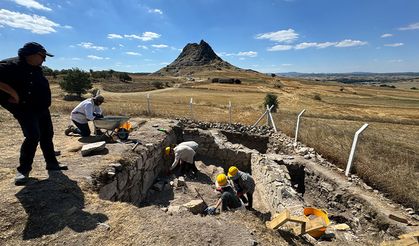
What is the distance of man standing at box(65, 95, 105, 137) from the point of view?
7.80 meters

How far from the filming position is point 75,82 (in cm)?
3028

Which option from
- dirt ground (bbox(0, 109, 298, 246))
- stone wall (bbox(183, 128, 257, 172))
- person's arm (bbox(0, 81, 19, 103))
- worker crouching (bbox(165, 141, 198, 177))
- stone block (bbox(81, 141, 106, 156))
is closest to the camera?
dirt ground (bbox(0, 109, 298, 246))

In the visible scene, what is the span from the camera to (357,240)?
5.72 metres

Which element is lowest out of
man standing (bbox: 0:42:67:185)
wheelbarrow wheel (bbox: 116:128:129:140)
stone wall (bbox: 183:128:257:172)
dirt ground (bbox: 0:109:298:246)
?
stone wall (bbox: 183:128:257:172)

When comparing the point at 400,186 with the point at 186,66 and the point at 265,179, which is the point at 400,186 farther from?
the point at 186,66

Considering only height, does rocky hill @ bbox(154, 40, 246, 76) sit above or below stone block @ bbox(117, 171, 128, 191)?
above

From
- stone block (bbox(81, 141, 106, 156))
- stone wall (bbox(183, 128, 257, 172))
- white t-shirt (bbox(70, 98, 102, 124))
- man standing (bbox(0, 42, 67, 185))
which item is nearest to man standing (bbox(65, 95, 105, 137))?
white t-shirt (bbox(70, 98, 102, 124))

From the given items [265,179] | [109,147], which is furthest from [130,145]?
[265,179]

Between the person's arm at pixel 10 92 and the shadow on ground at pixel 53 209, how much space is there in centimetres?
141

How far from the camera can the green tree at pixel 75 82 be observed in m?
30.1

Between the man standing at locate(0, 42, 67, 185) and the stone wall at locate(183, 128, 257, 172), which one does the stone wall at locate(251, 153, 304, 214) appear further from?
the man standing at locate(0, 42, 67, 185)

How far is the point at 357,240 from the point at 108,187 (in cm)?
525

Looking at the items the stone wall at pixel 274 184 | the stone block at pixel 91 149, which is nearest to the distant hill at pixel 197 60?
the stone wall at pixel 274 184

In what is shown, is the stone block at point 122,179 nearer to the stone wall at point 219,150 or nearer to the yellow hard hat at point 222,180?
the yellow hard hat at point 222,180
